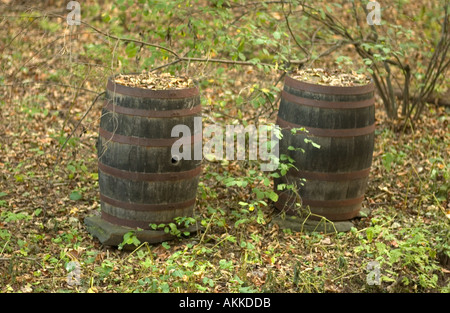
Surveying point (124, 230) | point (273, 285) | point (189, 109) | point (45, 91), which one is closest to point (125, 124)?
point (189, 109)

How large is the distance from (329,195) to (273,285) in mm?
1249

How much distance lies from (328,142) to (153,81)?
1.54 m

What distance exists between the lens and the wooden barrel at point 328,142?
5.09 m

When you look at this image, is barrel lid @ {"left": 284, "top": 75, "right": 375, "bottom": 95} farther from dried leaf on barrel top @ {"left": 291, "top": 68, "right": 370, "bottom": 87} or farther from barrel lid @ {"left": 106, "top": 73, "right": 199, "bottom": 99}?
barrel lid @ {"left": 106, "top": 73, "right": 199, "bottom": 99}

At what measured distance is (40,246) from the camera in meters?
4.98

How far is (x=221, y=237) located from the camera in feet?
16.9

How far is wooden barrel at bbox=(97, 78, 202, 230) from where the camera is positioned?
478 cm

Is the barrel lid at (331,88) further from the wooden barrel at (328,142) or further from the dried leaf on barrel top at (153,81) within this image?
the dried leaf on barrel top at (153,81)

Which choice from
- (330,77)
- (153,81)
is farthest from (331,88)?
(153,81)

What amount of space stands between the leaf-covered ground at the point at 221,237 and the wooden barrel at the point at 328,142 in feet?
0.94

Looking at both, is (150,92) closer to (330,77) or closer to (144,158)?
(144,158)

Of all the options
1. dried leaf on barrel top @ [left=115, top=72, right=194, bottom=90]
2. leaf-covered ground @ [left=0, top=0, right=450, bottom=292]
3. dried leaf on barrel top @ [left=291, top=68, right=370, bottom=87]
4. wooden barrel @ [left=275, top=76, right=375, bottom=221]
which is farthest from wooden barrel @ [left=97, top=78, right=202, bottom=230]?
dried leaf on barrel top @ [left=291, top=68, right=370, bottom=87]

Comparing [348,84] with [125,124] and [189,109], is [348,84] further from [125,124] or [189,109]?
[125,124]

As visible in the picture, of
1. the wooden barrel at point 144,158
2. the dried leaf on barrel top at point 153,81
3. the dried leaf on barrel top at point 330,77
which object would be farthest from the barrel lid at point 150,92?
the dried leaf on barrel top at point 330,77
